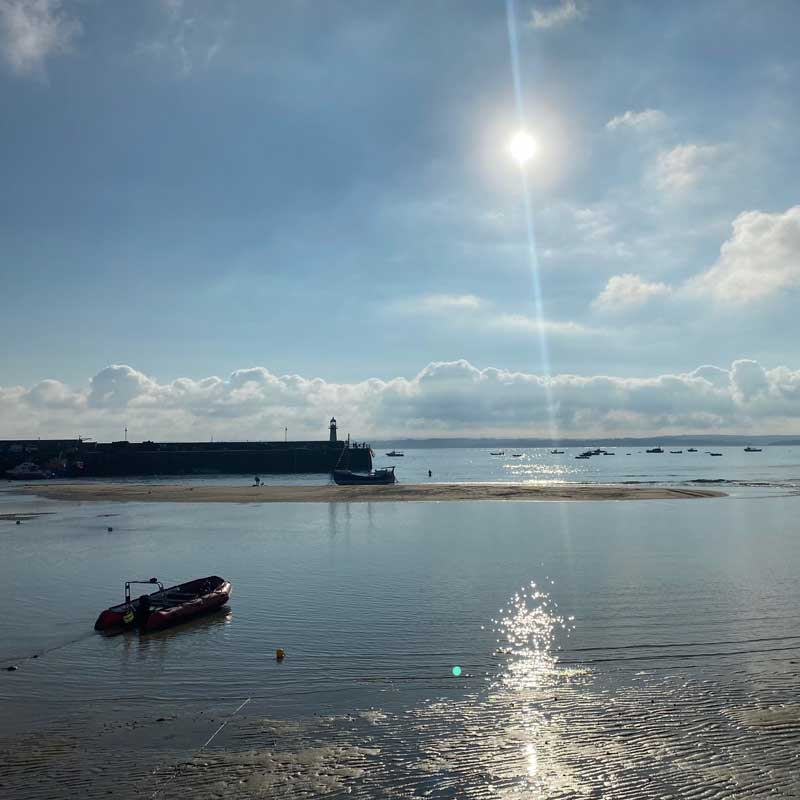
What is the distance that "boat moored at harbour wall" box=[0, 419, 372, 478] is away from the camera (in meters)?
131

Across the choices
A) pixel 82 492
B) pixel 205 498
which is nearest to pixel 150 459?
pixel 82 492

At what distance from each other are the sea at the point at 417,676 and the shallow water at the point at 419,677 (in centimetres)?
7

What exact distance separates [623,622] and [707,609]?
3.81m

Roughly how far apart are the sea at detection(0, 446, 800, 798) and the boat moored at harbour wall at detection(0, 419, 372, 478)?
323 ft

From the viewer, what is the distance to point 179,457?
135500mm

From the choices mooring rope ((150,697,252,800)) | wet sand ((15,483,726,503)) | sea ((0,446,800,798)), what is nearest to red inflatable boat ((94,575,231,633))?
sea ((0,446,800,798))

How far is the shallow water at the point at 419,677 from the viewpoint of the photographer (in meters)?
12.6

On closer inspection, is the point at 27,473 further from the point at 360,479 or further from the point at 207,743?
the point at 207,743

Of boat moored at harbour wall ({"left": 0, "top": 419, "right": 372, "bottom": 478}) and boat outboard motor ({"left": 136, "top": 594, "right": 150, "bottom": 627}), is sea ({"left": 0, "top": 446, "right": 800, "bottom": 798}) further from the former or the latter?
boat moored at harbour wall ({"left": 0, "top": 419, "right": 372, "bottom": 478})

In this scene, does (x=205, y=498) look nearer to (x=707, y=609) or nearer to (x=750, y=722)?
(x=707, y=609)

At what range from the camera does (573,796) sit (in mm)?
11641

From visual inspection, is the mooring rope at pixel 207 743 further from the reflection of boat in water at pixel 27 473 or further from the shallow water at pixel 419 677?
the reflection of boat in water at pixel 27 473

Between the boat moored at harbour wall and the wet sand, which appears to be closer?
the wet sand

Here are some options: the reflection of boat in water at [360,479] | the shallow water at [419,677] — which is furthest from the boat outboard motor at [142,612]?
the reflection of boat in water at [360,479]
